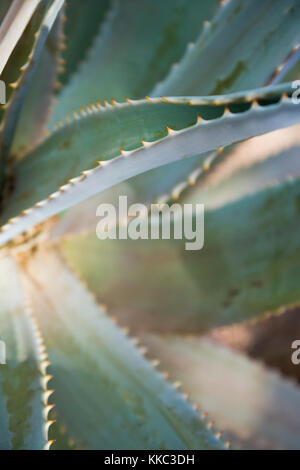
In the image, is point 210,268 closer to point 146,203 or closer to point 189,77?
point 146,203

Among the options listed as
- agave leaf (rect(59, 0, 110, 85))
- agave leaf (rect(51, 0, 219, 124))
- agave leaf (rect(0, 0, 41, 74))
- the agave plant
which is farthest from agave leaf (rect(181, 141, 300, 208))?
agave leaf (rect(0, 0, 41, 74))

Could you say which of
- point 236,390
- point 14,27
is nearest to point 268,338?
point 236,390

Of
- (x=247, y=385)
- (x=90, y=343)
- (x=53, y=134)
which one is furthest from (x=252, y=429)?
(x=53, y=134)

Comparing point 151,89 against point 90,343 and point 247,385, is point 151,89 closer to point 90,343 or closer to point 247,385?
point 90,343

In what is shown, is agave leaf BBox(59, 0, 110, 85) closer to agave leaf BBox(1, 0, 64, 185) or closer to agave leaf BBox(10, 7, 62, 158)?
agave leaf BBox(10, 7, 62, 158)

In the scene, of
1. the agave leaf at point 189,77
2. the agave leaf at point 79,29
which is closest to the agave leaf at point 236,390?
the agave leaf at point 189,77

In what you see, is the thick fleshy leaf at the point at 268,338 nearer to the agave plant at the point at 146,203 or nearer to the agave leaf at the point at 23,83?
the agave plant at the point at 146,203
